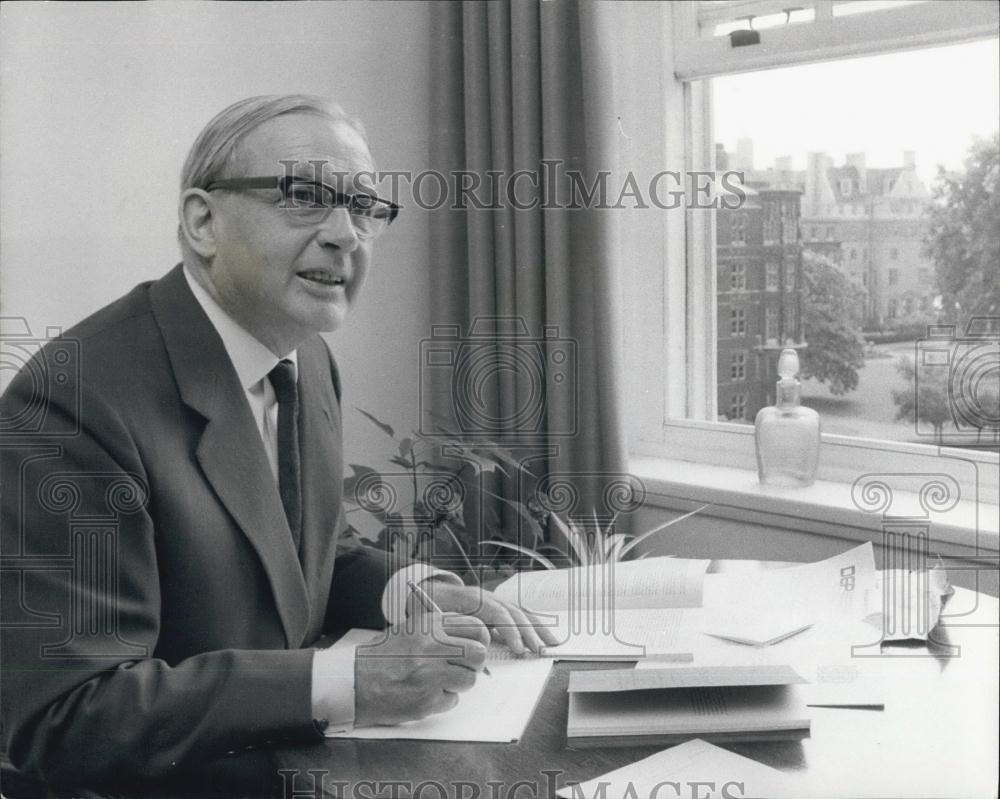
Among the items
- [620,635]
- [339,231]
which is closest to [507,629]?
[620,635]

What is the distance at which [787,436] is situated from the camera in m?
1.00

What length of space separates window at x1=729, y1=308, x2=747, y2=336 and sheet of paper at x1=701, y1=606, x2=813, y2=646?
0.95 ft

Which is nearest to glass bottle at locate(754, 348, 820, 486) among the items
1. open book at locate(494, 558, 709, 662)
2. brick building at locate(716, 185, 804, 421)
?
brick building at locate(716, 185, 804, 421)

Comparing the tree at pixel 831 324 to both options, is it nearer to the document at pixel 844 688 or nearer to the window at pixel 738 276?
the window at pixel 738 276

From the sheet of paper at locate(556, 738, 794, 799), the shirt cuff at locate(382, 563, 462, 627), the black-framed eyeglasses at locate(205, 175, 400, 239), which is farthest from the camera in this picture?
the shirt cuff at locate(382, 563, 462, 627)

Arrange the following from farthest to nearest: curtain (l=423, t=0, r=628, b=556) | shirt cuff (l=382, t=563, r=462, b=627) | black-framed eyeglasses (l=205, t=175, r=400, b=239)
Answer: shirt cuff (l=382, t=563, r=462, b=627) < curtain (l=423, t=0, r=628, b=556) < black-framed eyeglasses (l=205, t=175, r=400, b=239)

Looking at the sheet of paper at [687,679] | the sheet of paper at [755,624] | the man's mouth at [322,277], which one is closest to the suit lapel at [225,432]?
the man's mouth at [322,277]

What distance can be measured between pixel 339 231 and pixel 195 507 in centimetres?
28

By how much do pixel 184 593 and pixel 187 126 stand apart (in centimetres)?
42

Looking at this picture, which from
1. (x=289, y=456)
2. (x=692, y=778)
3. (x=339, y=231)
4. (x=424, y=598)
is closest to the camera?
(x=692, y=778)

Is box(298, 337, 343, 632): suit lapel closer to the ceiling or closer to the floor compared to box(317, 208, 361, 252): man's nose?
closer to the floor

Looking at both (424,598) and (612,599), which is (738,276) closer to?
(612,599)

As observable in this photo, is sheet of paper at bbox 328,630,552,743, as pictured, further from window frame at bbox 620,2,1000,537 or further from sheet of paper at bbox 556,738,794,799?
window frame at bbox 620,2,1000,537

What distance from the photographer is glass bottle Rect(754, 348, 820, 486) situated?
99 centimetres
